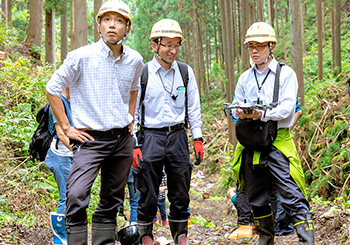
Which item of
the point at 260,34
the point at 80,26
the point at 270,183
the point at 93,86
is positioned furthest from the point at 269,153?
the point at 80,26

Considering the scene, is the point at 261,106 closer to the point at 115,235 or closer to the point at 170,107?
the point at 170,107

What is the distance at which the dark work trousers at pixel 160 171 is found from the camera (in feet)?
15.0

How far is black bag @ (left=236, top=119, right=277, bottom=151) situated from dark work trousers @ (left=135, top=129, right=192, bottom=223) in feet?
2.49

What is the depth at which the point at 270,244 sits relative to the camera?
453cm

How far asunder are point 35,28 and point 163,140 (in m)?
11.8

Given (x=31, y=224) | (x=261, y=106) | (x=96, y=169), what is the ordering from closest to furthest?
1. (x=96, y=169)
2. (x=261, y=106)
3. (x=31, y=224)

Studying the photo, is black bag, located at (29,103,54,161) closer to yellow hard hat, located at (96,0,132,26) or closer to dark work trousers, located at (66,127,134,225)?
dark work trousers, located at (66,127,134,225)

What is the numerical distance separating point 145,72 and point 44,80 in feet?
22.2

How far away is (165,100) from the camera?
470 cm

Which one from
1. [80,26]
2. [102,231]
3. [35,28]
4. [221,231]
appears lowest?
[221,231]

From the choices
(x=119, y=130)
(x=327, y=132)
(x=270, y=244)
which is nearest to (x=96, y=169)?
(x=119, y=130)

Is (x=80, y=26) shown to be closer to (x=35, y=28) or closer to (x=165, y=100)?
(x=35, y=28)

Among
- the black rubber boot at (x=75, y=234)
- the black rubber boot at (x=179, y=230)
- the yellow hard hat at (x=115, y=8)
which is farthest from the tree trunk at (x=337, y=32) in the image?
the black rubber boot at (x=75, y=234)

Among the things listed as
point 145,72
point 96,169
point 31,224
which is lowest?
point 31,224
